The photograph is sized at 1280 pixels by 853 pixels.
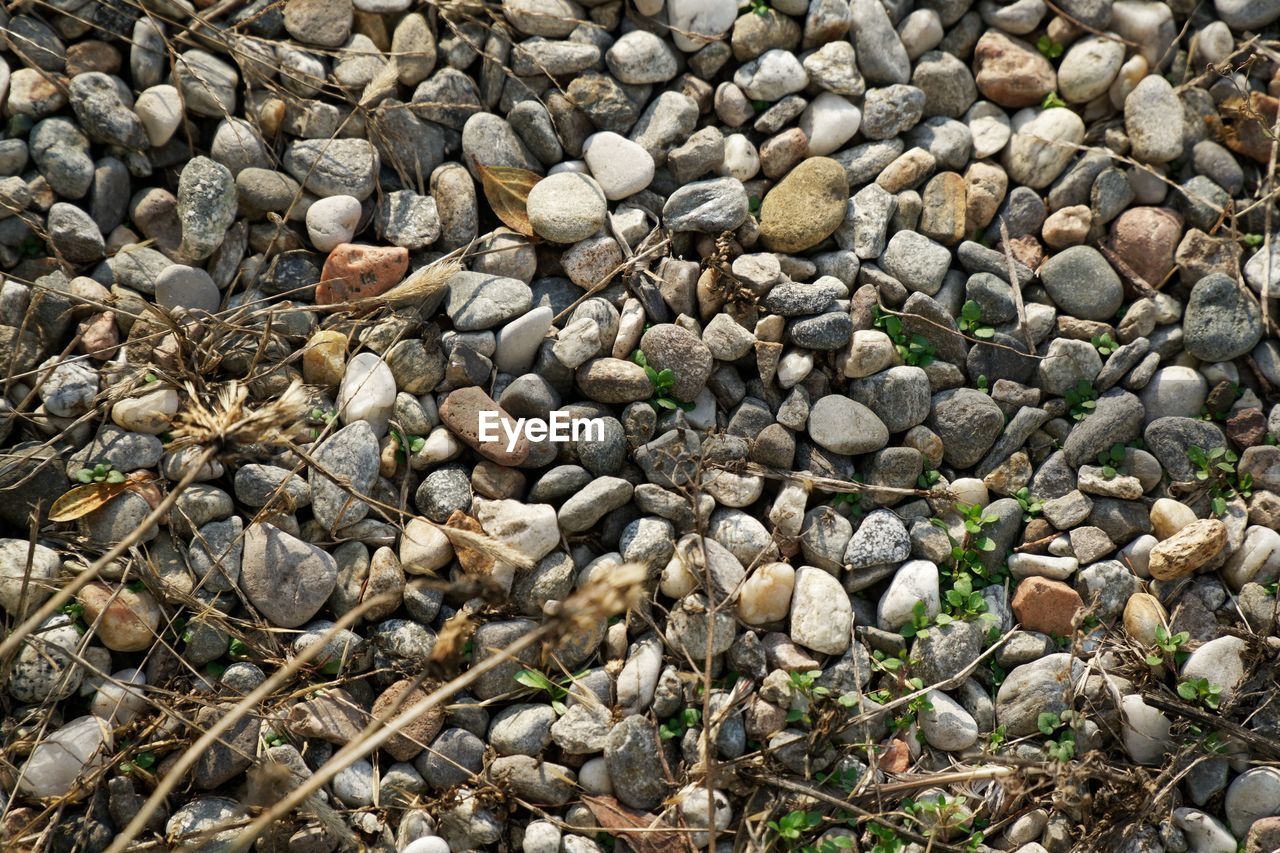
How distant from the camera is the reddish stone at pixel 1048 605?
9.01 feet

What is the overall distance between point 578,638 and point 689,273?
107cm

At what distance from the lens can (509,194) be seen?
9.48ft

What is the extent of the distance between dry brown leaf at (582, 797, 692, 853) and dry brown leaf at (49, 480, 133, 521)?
1464 mm

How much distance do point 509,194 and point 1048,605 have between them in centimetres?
192

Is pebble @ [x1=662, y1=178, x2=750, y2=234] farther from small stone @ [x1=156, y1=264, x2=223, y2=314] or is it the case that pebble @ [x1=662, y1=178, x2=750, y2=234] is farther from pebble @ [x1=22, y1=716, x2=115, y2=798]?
pebble @ [x1=22, y1=716, x2=115, y2=798]

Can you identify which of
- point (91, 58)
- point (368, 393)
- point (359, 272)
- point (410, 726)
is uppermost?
point (91, 58)

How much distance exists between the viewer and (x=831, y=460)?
9.26 feet

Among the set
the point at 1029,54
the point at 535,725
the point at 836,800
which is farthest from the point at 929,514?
the point at 1029,54

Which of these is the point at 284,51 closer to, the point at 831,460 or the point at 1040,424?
the point at 831,460

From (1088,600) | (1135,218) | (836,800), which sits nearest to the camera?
(836,800)

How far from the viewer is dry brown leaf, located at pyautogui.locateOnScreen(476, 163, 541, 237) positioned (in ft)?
9.47

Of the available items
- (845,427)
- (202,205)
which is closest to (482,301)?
(202,205)

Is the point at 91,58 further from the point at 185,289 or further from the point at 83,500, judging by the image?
the point at 83,500

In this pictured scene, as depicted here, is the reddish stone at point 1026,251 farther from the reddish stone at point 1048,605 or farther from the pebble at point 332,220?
the pebble at point 332,220
